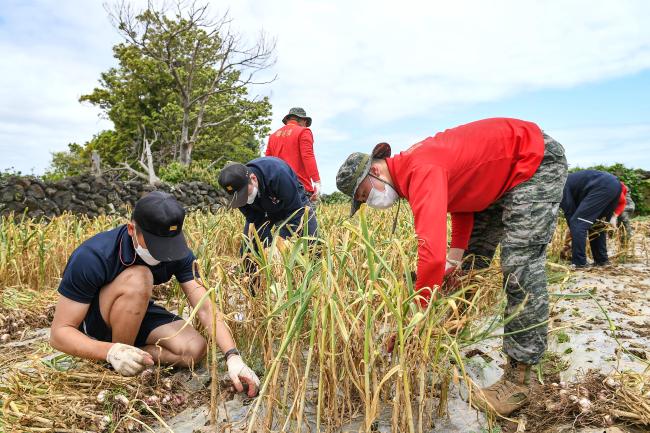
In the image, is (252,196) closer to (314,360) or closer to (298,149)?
(314,360)

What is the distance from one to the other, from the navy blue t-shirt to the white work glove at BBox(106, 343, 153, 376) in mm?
273

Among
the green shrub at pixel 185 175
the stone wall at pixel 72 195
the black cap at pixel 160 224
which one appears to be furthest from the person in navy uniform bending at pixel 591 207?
the green shrub at pixel 185 175

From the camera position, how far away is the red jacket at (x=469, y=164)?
2.00 m

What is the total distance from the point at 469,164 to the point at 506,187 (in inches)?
9.6

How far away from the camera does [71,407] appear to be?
2.04 meters

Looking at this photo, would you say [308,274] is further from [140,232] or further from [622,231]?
[622,231]

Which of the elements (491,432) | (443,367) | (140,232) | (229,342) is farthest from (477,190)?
(140,232)

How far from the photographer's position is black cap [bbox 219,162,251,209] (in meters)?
3.43

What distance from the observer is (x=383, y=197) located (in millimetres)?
2330

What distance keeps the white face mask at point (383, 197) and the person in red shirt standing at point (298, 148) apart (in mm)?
3005

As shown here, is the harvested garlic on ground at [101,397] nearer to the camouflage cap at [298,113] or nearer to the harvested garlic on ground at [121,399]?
the harvested garlic on ground at [121,399]

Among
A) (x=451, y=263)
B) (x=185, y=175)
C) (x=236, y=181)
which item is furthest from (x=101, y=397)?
(x=185, y=175)

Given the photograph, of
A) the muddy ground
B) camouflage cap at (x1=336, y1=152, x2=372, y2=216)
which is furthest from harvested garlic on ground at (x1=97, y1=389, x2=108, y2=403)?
camouflage cap at (x1=336, y1=152, x2=372, y2=216)

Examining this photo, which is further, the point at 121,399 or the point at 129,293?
the point at 129,293
